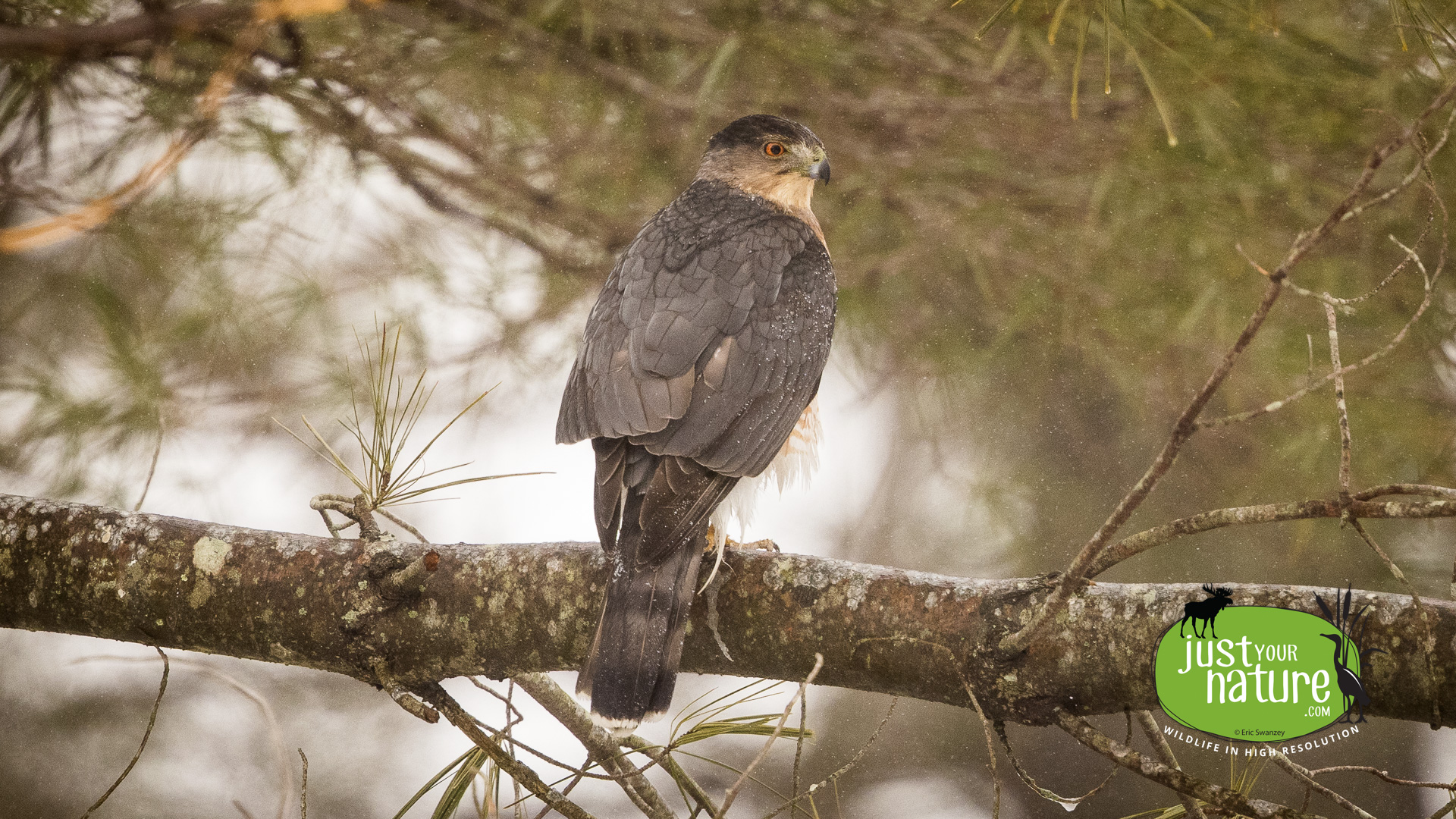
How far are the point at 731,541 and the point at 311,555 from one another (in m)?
0.65

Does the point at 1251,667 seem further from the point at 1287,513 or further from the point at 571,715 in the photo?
the point at 571,715

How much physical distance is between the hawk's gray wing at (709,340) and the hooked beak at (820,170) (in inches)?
4.7

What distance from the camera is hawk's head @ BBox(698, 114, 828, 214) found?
1874mm

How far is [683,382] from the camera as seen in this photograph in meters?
1.46

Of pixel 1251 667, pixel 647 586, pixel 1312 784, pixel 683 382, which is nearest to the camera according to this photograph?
pixel 1312 784

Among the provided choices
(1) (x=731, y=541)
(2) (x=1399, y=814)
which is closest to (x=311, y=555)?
(1) (x=731, y=541)

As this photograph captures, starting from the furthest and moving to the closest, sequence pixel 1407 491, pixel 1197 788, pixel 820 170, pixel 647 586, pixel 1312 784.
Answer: pixel 820 170 → pixel 647 586 → pixel 1312 784 → pixel 1197 788 → pixel 1407 491

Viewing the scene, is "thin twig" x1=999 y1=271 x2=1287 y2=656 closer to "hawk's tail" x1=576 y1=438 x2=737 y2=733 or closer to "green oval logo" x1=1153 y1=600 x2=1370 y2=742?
"green oval logo" x1=1153 y1=600 x2=1370 y2=742

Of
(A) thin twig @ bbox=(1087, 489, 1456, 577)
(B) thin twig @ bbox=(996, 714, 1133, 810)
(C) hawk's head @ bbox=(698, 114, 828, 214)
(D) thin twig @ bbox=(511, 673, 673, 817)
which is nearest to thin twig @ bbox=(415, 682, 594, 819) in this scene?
(D) thin twig @ bbox=(511, 673, 673, 817)

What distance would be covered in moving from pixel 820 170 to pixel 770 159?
0.10m

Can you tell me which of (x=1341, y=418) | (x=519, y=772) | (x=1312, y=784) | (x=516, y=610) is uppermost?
(x=1341, y=418)

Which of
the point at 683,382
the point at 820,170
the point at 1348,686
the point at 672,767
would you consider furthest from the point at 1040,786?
the point at 820,170

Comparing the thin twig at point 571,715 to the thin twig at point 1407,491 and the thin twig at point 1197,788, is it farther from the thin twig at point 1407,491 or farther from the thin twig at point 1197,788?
the thin twig at point 1407,491

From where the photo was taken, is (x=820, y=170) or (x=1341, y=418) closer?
(x=1341, y=418)
